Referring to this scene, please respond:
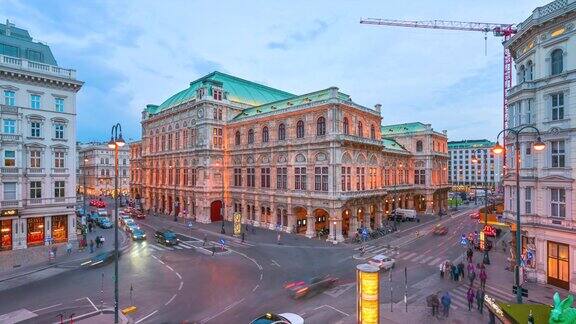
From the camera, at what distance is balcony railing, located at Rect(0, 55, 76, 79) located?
1358 inches

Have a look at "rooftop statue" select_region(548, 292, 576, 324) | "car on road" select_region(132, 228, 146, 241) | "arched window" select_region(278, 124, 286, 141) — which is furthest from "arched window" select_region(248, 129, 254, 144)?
"rooftop statue" select_region(548, 292, 576, 324)

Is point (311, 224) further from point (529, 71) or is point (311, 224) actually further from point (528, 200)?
point (529, 71)

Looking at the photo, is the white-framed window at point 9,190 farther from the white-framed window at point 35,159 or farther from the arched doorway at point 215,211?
the arched doorway at point 215,211

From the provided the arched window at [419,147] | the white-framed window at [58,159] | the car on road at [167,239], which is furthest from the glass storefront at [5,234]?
the arched window at [419,147]

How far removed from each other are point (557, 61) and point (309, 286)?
79.1ft

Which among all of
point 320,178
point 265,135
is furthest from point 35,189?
point 320,178

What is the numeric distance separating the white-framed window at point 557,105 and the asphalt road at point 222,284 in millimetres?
14824

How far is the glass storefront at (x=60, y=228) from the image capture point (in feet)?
125

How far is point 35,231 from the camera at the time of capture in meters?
36.7

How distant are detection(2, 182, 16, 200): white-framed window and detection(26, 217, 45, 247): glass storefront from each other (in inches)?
121

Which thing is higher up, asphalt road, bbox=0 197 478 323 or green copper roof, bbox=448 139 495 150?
green copper roof, bbox=448 139 495 150

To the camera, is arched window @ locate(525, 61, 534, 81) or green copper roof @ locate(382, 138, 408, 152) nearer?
arched window @ locate(525, 61, 534, 81)

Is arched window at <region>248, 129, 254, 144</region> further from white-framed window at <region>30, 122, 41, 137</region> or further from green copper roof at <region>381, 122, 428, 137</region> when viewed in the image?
green copper roof at <region>381, 122, 428, 137</region>

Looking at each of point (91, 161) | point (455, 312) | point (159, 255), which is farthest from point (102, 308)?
point (91, 161)
